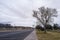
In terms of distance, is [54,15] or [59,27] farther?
[59,27]

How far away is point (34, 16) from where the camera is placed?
7100 centimetres

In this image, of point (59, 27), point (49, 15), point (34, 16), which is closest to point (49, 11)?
point (49, 15)

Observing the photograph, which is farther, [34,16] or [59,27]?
[59,27]

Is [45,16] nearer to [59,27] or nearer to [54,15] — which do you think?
[54,15]

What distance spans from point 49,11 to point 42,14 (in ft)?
11.7

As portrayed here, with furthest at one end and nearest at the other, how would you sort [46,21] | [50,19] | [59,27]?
[59,27], [50,19], [46,21]

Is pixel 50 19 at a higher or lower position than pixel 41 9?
lower

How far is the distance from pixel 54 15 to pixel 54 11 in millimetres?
1938

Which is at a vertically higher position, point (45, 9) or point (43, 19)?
point (45, 9)

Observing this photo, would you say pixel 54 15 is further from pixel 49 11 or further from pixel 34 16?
pixel 34 16

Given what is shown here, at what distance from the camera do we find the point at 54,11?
235ft

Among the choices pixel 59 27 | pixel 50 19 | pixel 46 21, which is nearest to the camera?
pixel 46 21

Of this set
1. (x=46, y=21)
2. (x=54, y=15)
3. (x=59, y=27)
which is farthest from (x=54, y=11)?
(x=59, y=27)

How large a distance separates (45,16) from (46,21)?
2858 mm
